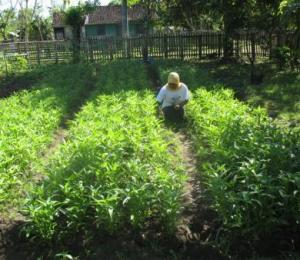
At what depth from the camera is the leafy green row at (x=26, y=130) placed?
17.9ft

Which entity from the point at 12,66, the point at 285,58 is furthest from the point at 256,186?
the point at 12,66

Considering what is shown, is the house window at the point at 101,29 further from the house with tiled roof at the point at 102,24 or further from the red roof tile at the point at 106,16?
the red roof tile at the point at 106,16

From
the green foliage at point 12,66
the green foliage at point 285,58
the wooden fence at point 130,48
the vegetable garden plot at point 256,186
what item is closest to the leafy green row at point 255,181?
the vegetable garden plot at point 256,186

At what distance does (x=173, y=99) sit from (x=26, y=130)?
10.2ft

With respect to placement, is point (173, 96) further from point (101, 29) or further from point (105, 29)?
point (101, 29)

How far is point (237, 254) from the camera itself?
419 cm

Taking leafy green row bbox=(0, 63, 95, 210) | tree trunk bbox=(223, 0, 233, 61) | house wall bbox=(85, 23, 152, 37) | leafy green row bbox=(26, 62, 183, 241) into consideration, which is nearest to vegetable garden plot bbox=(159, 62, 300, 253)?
leafy green row bbox=(26, 62, 183, 241)

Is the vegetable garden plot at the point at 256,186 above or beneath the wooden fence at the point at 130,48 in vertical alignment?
beneath

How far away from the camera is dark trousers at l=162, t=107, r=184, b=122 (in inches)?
355

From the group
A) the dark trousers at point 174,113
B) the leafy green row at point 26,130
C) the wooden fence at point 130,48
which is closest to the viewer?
the leafy green row at point 26,130

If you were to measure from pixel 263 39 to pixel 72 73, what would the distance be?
8.17m

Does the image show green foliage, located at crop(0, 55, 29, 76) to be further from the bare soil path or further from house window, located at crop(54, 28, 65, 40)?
house window, located at crop(54, 28, 65, 40)

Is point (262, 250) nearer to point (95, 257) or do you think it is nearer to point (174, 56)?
point (95, 257)

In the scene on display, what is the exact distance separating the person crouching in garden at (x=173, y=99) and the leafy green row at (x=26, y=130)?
2058mm
